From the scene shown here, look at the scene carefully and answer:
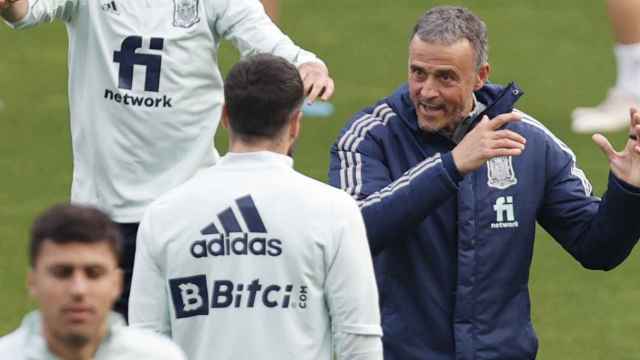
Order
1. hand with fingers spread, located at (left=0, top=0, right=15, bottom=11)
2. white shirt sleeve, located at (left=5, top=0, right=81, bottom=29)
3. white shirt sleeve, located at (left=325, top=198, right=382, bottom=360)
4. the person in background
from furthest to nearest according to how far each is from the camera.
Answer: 1. the person in background
2. white shirt sleeve, located at (left=5, top=0, right=81, bottom=29)
3. hand with fingers spread, located at (left=0, top=0, right=15, bottom=11)
4. white shirt sleeve, located at (left=325, top=198, right=382, bottom=360)

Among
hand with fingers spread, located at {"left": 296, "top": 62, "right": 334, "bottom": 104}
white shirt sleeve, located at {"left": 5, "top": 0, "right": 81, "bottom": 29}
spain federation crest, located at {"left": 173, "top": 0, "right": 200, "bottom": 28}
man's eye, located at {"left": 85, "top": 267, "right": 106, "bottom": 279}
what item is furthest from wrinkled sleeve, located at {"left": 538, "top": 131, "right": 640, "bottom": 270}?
man's eye, located at {"left": 85, "top": 267, "right": 106, "bottom": 279}

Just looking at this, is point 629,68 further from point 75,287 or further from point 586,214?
point 75,287

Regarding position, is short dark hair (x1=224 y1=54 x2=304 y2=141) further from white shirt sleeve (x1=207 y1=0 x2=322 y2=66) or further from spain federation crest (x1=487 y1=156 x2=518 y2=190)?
white shirt sleeve (x1=207 y1=0 x2=322 y2=66)

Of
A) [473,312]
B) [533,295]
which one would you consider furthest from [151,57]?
[533,295]

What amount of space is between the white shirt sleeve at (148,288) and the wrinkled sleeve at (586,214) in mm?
1766

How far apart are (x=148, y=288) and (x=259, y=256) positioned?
0.38 metres

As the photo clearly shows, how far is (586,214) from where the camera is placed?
7.94m

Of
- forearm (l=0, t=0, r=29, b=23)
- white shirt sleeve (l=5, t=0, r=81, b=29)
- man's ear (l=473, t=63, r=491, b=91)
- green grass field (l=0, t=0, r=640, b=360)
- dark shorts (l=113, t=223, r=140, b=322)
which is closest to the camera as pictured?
man's ear (l=473, t=63, r=491, b=91)

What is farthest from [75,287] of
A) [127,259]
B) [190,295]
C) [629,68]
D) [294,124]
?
[629,68]

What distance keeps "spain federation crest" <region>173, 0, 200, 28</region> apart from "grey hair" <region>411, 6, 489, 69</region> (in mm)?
1272

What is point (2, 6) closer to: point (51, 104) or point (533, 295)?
point (533, 295)

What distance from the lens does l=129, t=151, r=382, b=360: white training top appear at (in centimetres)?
676

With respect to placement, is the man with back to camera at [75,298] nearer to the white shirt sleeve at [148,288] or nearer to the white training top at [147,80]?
the white shirt sleeve at [148,288]

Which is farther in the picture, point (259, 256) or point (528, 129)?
point (528, 129)
